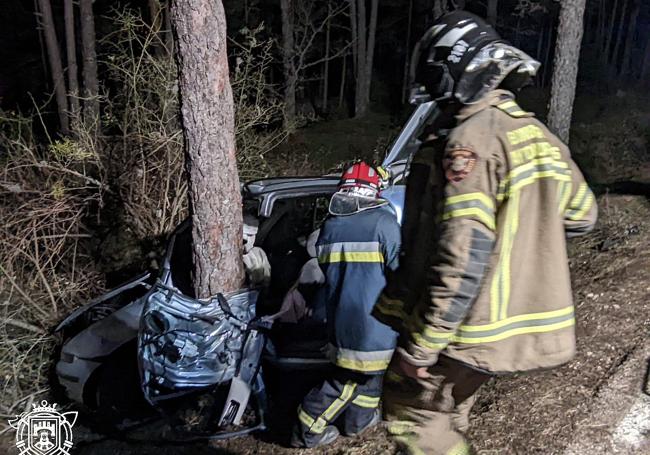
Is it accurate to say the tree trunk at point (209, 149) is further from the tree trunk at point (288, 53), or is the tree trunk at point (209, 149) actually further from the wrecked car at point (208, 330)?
the tree trunk at point (288, 53)

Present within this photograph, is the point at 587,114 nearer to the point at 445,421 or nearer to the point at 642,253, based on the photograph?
the point at 642,253

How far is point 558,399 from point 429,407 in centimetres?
172

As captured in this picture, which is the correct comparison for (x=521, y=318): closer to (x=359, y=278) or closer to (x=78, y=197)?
(x=359, y=278)

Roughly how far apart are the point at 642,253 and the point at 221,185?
3848mm

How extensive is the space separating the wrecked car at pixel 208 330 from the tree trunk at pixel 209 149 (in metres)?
0.24

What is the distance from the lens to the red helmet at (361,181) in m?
3.42

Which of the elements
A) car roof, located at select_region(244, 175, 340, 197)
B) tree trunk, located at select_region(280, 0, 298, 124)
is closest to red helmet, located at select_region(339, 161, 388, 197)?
car roof, located at select_region(244, 175, 340, 197)

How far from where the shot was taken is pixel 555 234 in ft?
7.01

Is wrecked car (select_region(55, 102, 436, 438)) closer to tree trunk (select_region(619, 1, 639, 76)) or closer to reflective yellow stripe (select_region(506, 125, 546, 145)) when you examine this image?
reflective yellow stripe (select_region(506, 125, 546, 145))

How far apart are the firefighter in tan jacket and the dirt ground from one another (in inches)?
54.6

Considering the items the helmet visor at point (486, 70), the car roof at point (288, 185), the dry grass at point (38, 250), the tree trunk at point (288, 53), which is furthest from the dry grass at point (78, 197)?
the tree trunk at point (288, 53)

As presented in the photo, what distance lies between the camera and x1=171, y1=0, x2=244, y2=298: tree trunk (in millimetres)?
4293

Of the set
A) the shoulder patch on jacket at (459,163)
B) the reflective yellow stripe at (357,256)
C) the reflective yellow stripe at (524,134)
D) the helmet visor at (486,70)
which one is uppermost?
the helmet visor at (486,70)

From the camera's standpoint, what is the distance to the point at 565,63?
799cm
